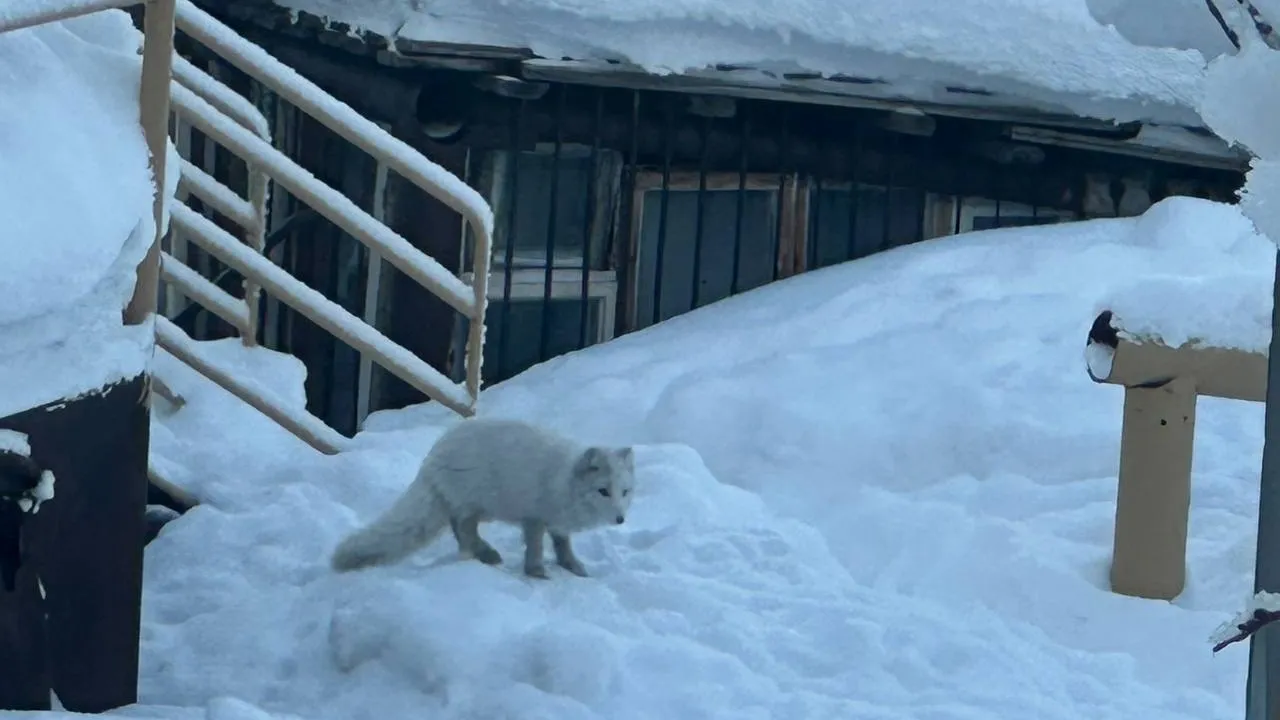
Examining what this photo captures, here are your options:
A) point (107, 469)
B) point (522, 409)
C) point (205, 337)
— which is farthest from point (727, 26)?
point (107, 469)

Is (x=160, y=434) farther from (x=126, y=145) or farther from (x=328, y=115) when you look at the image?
(x=126, y=145)

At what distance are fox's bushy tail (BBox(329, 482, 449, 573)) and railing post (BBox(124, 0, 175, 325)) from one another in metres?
1.06

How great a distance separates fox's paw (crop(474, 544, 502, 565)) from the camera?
4648mm

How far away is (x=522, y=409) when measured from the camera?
639 centimetres

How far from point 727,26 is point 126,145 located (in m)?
3.74

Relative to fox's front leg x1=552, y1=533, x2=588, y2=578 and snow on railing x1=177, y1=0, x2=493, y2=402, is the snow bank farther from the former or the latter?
snow on railing x1=177, y1=0, x2=493, y2=402

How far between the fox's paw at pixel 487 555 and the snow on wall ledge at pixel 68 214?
4.32 ft

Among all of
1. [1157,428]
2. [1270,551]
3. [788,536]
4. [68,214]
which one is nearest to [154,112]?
[68,214]

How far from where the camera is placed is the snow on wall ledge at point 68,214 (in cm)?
314

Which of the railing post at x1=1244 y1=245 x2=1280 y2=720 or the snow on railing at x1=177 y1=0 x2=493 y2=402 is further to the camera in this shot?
the snow on railing at x1=177 y1=0 x2=493 y2=402

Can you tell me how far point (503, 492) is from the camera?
452cm

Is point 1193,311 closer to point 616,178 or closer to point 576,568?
point 576,568

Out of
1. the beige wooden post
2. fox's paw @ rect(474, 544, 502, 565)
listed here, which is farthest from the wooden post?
fox's paw @ rect(474, 544, 502, 565)

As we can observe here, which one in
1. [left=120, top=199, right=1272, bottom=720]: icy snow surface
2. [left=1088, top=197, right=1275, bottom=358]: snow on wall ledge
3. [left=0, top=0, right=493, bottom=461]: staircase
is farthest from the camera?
[left=0, top=0, right=493, bottom=461]: staircase
